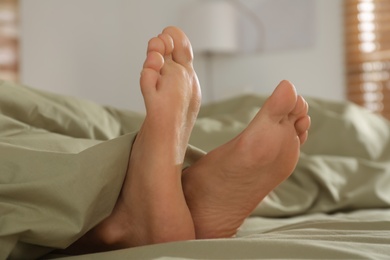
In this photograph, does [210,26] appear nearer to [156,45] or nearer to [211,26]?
[211,26]

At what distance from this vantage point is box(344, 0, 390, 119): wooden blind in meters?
3.69

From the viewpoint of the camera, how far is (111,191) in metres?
0.90

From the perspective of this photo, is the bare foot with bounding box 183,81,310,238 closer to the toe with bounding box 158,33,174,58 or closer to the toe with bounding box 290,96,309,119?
the toe with bounding box 290,96,309,119

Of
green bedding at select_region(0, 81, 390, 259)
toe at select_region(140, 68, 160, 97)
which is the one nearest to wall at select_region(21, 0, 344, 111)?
green bedding at select_region(0, 81, 390, 259)

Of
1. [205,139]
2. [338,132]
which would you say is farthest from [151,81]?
[338,132]

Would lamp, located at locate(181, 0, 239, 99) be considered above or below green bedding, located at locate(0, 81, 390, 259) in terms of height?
above

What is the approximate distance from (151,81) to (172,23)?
305 cm

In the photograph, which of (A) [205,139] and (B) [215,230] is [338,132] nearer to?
(A) [205,139]

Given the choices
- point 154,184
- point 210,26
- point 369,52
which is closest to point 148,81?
point 154,184

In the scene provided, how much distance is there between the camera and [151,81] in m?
0.99

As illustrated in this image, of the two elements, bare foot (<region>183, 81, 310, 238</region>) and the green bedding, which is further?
bare foot (<region>183, 81, 310, 238</region>)

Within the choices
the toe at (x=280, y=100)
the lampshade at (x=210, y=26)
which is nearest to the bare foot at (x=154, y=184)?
the toe at (x=280, y=100)

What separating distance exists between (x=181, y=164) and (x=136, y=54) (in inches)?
122

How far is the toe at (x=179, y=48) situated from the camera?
→ 1096 millimetres
